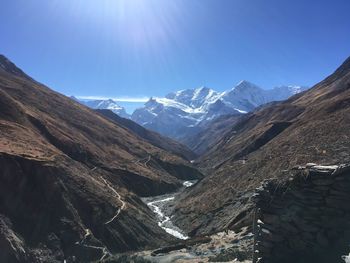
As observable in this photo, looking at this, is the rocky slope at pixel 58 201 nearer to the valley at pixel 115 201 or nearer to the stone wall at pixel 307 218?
the valley at pixel 115 201

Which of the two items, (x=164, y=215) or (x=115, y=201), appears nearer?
(x=115, y=201)

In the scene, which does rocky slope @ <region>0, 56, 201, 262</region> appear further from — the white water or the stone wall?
the stone wall

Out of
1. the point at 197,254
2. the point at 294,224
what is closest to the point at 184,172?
the point at 197,254

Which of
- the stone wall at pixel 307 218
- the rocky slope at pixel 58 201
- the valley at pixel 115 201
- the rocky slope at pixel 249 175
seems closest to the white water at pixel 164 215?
the valley at pixel 115 201

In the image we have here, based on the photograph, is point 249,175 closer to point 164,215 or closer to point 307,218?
point 164,215

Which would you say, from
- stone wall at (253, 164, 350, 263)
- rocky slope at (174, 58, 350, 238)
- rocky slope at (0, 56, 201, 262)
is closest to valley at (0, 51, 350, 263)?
rocky slope at (0, 56, 201, 262)

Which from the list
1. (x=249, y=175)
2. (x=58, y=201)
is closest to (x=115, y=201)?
(x=58, y=201)
